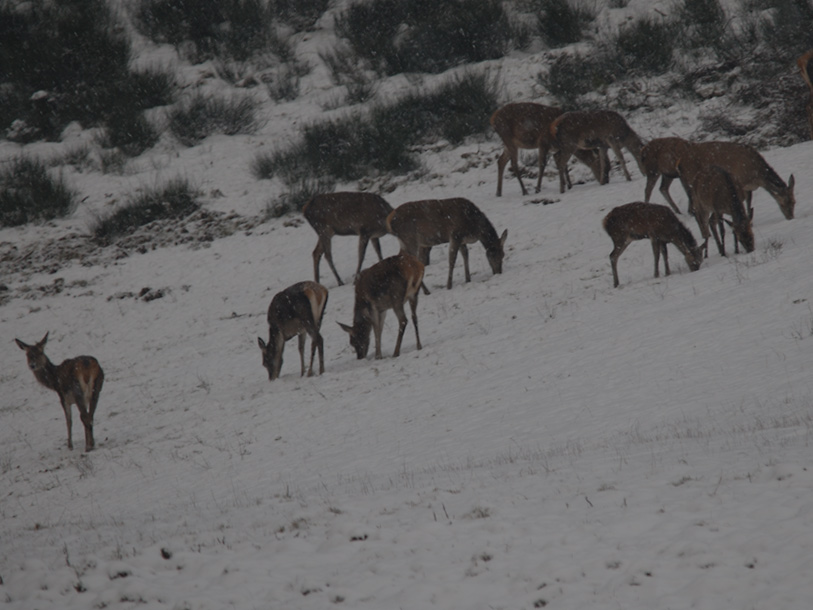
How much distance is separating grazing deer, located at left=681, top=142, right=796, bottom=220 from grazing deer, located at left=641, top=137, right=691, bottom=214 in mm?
1003

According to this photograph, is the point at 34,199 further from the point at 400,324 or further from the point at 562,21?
the point at 562,21

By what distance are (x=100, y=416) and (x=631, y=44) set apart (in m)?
20.0

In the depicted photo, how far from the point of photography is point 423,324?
12469 mm

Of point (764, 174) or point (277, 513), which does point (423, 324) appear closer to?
point (764, 174)

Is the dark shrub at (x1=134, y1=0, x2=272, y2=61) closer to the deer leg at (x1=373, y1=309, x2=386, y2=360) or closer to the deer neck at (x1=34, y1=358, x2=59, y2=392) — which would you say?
the deer neck at (x1=34, y1=358, x2=59, y2=392)

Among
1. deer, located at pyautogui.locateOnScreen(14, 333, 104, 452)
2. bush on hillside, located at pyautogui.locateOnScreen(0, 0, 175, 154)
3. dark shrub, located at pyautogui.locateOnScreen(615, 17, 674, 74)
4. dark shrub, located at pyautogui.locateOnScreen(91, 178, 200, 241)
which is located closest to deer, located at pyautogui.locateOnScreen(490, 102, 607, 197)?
dark shrub, located at pyautogui.locateOnScreen(615, 17, 674, 74)

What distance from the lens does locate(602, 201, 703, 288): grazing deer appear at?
10766mm

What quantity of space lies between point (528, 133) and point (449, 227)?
5774mm

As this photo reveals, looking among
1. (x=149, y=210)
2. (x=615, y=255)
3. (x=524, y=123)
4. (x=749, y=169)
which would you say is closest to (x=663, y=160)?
(x=749, y=169)

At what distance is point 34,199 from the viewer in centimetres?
2445

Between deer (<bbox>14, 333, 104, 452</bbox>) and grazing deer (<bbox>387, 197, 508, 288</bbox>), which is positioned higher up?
grazing deer (<bbox>387, 197, 508, 288</bbox>)

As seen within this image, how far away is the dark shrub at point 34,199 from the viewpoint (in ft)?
79.1

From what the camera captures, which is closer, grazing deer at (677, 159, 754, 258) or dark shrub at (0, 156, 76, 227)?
grazing deer at (677, 159, 754, 258)

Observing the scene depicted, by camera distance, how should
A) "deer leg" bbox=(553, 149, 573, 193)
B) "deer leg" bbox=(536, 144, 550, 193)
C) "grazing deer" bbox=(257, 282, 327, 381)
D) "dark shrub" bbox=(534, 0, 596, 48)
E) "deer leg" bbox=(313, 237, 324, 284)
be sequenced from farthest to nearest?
"dark shrub" bbox=(534, 0, 596, 48)
"deer leg" bbox=(536, 144, 550, 193)
"deer leg" bbox=(553, 149, 573, 193)
"deer leg" bbox=(313, 237, 324, 284)
"grazing deer" bbox=(257, 282, 327, 381)
